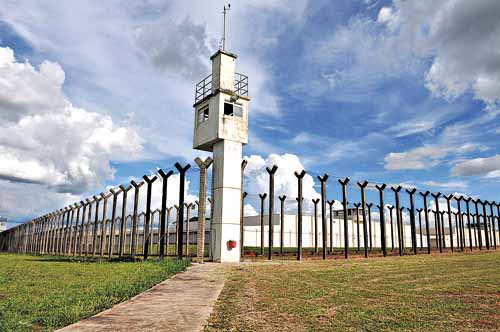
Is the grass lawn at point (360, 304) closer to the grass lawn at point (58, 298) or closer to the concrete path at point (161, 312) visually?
the concrete path at point (161, 312)

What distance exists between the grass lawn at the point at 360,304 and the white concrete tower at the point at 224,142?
946 cm

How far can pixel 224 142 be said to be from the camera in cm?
2230

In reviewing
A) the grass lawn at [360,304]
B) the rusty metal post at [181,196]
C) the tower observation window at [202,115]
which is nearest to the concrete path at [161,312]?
the grass lawn at [360,304]

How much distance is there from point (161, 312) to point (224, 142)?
1590cm

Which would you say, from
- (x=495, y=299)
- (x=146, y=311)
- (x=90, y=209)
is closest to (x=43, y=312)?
(x=146, y=311)

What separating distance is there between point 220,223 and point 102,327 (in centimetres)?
1592

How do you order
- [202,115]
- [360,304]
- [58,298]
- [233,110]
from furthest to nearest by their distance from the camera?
[202,115] < [233,110] < [58,298] < [360,304]

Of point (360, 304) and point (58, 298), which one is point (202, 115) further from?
point (360, 304)

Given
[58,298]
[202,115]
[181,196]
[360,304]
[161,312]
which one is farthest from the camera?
[202,115]

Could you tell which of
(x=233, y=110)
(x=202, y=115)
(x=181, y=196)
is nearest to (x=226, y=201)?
(x=181, y=196)

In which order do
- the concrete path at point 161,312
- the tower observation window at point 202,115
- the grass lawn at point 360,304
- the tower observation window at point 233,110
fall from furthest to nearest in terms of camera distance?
the tower observation window at point 202,115
the tower observation window at point 233,110
the grass lawn at point 360,304
the concrete path at point 161,312

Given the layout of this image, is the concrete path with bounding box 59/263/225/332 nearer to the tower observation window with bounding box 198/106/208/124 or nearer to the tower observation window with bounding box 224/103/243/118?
the tower observation window with bounding box 224/103/243/118

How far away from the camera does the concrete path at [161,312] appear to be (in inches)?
227

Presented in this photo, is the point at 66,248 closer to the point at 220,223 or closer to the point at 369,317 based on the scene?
the point at 220,223
